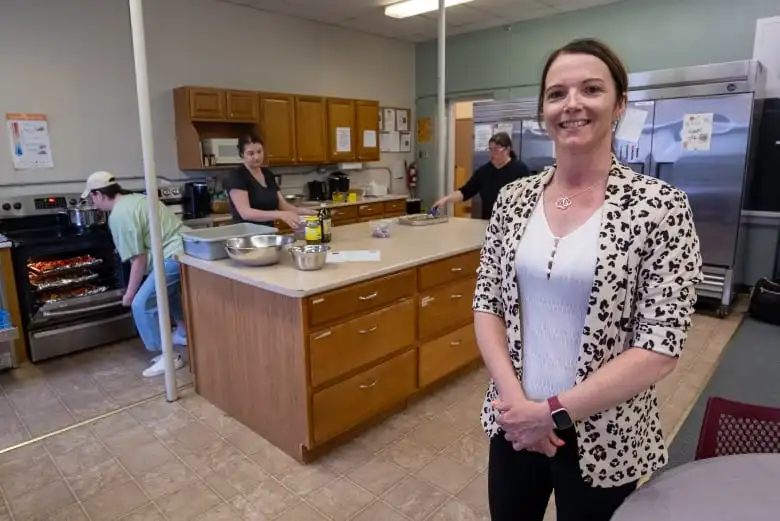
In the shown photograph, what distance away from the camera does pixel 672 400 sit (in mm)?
2818

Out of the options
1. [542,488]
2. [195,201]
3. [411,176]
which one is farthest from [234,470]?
[411,176]

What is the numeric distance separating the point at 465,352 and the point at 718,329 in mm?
2166

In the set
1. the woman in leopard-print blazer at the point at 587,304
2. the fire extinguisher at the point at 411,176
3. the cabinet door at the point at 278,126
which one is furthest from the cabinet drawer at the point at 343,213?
the woman in leopard-print blazer at the point at 587,304

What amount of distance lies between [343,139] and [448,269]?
334 cm

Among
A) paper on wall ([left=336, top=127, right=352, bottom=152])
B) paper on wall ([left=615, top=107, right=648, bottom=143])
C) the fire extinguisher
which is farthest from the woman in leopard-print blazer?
the fire extinguisher

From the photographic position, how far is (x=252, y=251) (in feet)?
7.88

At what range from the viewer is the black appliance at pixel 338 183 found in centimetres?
596

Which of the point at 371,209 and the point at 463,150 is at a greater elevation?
the point at 463,150

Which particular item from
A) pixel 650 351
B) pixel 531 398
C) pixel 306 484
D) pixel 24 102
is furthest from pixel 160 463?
pixel 24 102

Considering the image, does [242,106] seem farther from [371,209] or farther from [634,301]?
[634,301]

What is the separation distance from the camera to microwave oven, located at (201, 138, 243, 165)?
465 cm

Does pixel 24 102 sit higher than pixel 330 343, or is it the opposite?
pixel 24 102

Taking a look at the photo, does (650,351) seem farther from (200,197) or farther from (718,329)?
(200,197)

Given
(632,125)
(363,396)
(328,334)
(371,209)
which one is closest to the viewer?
(328,334)
